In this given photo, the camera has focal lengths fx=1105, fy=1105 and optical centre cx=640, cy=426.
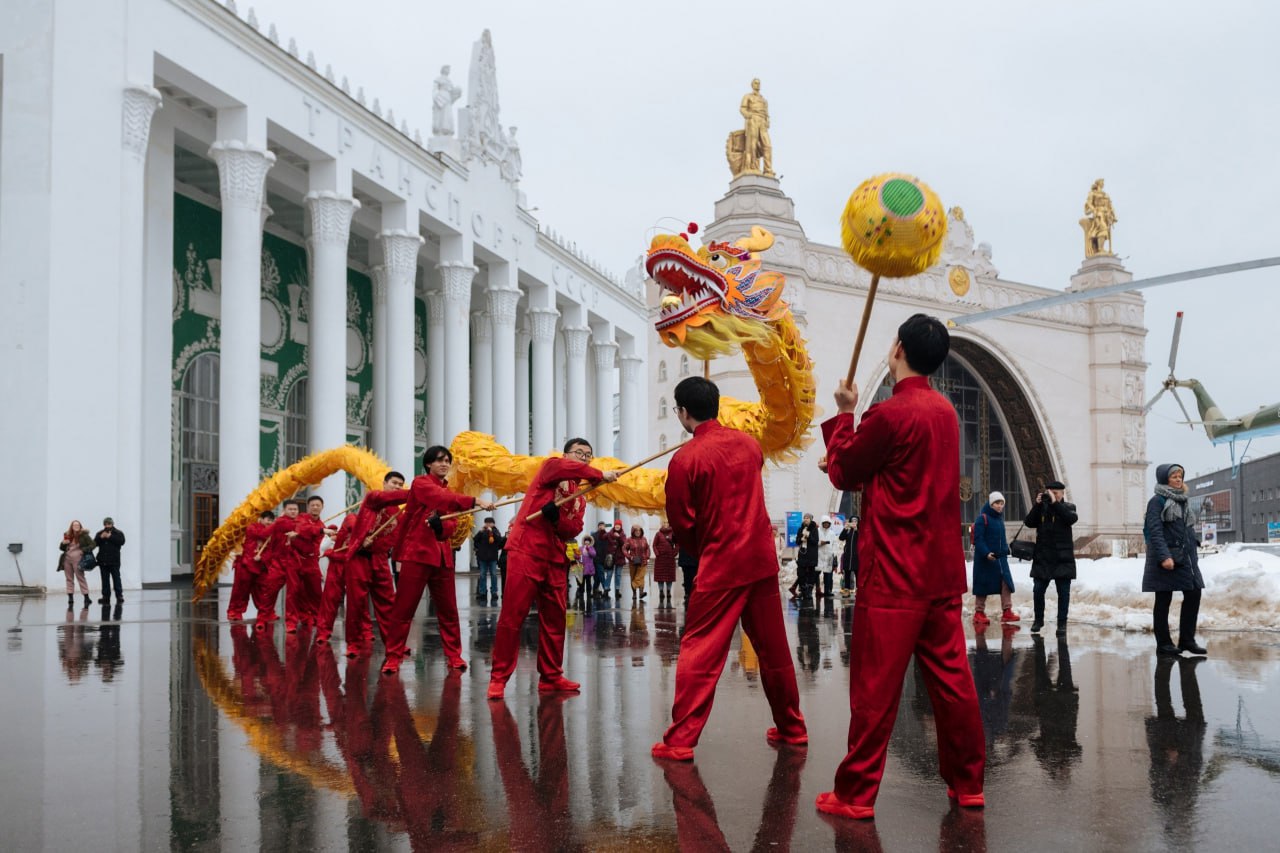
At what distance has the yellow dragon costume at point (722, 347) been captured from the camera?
7512mm

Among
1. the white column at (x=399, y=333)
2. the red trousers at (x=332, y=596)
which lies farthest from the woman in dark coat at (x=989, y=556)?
the white column at (x=399, y=333)

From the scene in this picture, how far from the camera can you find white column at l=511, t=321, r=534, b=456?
34.5 m

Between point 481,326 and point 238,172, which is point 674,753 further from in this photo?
point 481,326

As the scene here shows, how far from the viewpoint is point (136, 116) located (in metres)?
18.3

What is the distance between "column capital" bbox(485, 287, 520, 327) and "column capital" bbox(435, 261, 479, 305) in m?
3.00

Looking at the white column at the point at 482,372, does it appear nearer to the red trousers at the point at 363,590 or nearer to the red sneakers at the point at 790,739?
the red trousers at the point at 363,590

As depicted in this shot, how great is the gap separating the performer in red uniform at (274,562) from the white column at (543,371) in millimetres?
20649

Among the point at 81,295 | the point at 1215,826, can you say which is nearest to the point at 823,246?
the point at 81,295

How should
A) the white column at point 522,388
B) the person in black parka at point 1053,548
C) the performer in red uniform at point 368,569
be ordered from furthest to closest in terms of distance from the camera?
the white column at point 522,388, the person in black parka at point 1053,548, the performer in red uniform at point 368,569

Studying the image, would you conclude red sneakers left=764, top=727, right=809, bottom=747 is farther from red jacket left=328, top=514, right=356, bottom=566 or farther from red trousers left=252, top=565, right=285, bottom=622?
red trousers left=252, top=565, right=285, bottom=622

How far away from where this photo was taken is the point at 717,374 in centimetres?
3975

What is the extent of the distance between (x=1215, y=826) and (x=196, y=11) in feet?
68.2

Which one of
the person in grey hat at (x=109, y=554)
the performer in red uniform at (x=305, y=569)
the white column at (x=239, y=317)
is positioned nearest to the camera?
the performer in red uniform at (x=305, y=569)

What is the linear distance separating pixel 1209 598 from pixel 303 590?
10.5 m
